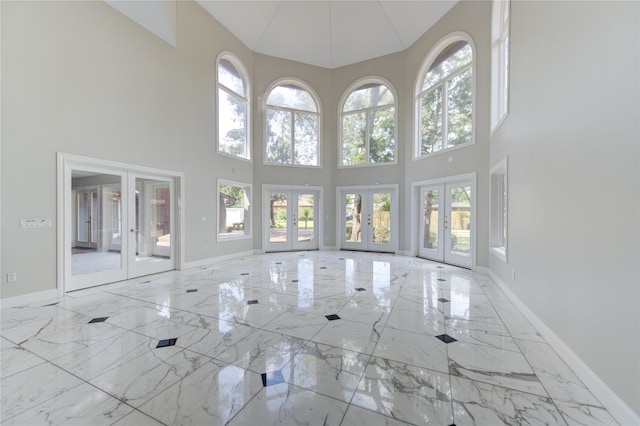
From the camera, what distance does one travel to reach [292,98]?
8.43 meters

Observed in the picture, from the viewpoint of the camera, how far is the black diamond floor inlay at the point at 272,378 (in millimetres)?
1909

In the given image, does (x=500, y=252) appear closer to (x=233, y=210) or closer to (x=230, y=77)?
(x=233, y=210)

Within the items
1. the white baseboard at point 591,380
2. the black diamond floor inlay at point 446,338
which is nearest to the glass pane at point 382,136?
the white baseboard at point 591,380

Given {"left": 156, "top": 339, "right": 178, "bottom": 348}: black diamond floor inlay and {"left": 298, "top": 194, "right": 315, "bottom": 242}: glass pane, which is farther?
{"left": 298, "top": 194, "right": 315, "bottom": 242}: glass pane

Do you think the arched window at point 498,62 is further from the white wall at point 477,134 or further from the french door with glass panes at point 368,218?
the french door with glass panes at point 368,218

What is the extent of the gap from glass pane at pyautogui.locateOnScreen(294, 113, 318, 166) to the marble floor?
5.41 meters

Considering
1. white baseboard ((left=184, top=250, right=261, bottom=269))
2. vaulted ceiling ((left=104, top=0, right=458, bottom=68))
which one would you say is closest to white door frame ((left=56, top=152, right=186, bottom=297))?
white baseboard ((left=184, top=250, right=261, bottom=269))

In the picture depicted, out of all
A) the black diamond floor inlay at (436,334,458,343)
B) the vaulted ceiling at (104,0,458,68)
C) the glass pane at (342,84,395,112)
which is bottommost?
the black diamond floor inlay at (436,334,458,343)

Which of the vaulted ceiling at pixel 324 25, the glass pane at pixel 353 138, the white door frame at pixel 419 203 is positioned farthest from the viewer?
the glass pane at pixel 353 138

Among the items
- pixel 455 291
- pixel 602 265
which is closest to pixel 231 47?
pixel 455 291

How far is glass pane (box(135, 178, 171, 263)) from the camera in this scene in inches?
203

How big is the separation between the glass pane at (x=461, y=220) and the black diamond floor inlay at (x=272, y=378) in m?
5.33

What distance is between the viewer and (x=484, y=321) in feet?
10.1

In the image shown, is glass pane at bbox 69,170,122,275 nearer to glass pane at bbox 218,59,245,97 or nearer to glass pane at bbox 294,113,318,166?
glass pane at bbox 218,59,245,97
